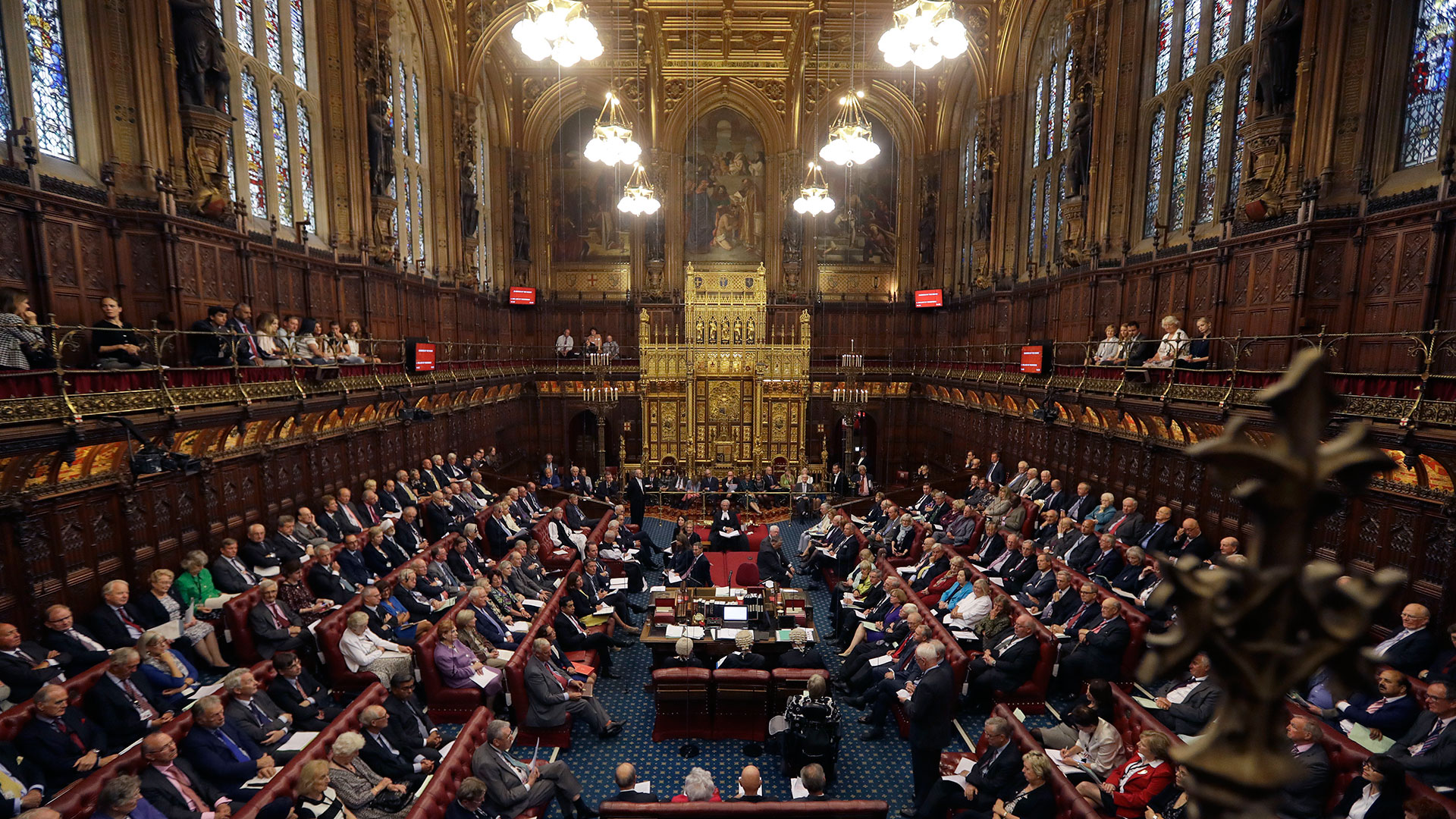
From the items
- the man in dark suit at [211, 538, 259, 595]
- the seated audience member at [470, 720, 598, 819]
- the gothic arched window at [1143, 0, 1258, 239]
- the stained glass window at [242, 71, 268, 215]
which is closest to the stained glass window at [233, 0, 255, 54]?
the stained glass window at [242, 71, 268, 215]

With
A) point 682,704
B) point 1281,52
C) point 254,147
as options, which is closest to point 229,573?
point 682,704

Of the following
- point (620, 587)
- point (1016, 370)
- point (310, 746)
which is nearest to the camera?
point (310, 746)

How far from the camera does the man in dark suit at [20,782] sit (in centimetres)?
515

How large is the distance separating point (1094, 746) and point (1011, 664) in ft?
5.32

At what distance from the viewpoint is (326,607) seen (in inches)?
361

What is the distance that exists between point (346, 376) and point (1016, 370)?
15.5 m

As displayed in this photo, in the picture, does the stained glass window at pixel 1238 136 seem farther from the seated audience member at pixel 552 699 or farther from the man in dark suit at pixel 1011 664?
the seated audience member at pixel 552 699

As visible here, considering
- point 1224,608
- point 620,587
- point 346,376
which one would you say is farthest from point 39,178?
point 1224,608

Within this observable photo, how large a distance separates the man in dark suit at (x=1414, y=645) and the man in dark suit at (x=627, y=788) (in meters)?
7.76

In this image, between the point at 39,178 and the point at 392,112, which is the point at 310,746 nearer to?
the point at 39,178

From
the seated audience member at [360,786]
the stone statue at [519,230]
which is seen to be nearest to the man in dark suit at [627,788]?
the seated audience member at [360,786]

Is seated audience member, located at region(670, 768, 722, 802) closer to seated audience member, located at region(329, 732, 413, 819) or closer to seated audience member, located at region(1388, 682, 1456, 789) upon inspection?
seated audience member, located at region(329, 732, 413, 819)

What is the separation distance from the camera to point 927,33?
812 cm

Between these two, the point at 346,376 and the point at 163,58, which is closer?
the point at 163,58
